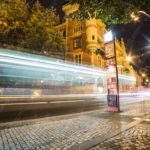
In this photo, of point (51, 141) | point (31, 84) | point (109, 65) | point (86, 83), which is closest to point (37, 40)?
point (86, 83)

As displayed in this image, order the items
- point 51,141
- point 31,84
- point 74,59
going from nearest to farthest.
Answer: point 51,141 < point 31,84 < point 74,59

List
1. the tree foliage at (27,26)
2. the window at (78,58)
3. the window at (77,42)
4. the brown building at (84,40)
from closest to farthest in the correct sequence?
the tree foliage at (27,26) < the brown building at (84,40) < the window at (78,58) < the window at (77,42)

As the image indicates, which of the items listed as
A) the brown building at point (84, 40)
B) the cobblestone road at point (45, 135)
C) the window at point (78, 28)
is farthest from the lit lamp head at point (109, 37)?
the window at point (78, 28)

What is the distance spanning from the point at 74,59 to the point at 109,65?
33.8 m

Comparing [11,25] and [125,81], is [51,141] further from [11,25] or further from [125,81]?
[125,81]

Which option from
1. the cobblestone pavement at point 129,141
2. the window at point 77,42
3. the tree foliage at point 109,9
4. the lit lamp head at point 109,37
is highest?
the window at point 77,42

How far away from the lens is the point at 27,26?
3172 cm

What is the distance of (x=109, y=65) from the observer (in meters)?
16.7

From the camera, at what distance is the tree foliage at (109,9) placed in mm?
8836

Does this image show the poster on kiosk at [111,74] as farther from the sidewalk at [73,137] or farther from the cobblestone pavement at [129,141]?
the cobblestone pavement at [129,141]

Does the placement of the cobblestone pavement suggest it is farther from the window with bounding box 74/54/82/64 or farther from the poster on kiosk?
the window with bounding box 74/54/82/64

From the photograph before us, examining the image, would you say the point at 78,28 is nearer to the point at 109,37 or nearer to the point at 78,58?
the point at 78,58

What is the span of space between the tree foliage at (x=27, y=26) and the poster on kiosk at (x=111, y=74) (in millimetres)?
16190

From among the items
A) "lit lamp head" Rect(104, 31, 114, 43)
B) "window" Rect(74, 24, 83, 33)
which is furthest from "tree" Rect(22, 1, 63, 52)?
"window" Rect(74, 24, 83, 33)
